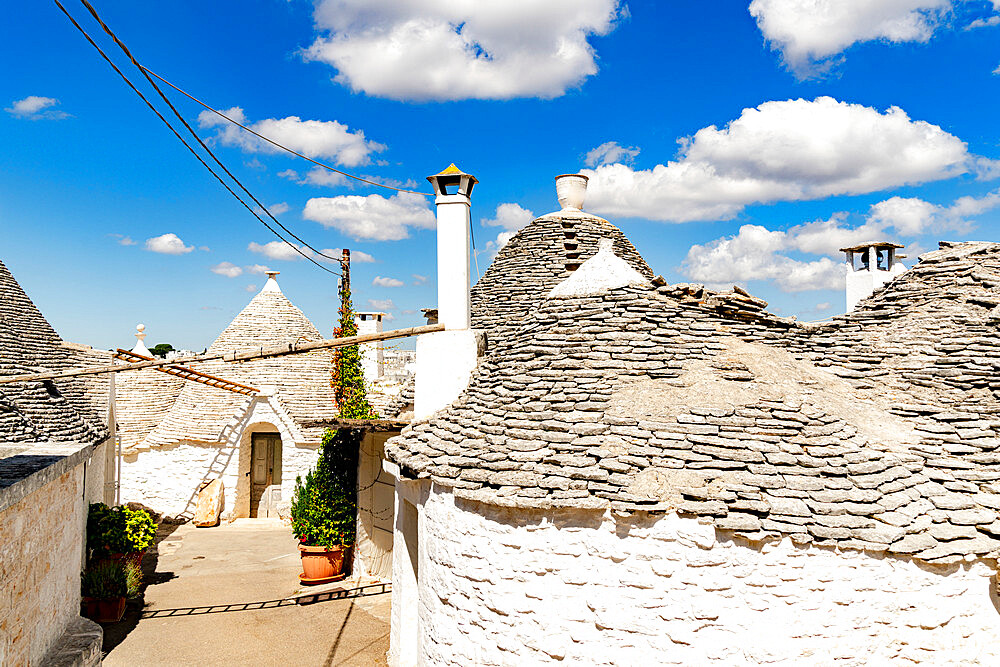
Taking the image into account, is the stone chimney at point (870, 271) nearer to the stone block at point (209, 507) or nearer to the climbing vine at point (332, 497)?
the climbing vine at point (332, 497)

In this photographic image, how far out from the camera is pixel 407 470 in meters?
7.39

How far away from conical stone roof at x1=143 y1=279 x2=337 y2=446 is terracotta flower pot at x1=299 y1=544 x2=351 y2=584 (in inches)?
210

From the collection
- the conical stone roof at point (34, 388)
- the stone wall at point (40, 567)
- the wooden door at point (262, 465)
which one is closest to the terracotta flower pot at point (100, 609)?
the stone wall at point (40, 567)

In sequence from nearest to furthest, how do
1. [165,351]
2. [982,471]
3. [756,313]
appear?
[982,471], [756,313], [165,351]

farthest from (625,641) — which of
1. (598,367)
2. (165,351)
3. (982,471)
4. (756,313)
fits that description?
(165,351)

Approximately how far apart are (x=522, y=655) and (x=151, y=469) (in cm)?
1550

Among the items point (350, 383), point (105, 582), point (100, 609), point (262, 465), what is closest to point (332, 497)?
point (350, 383)

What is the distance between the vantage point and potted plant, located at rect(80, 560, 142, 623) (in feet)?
33.7

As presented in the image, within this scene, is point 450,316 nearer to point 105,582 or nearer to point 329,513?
point 329,513

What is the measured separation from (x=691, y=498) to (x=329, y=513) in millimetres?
8275

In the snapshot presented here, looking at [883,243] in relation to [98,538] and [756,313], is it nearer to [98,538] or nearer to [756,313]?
[756,313]

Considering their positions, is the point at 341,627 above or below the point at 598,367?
below

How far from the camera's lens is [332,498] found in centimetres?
1230

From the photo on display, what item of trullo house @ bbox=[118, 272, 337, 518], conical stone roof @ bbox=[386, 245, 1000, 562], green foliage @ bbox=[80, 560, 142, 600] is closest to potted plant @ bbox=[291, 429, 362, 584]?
green foliage @ bbox=[80, 560, 142, 600]
